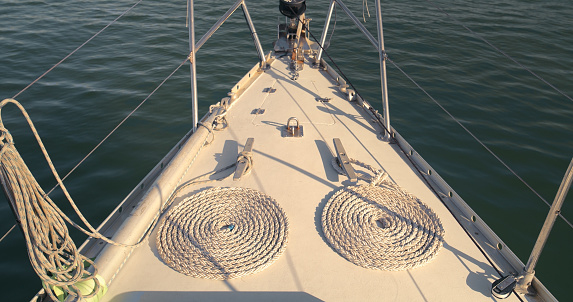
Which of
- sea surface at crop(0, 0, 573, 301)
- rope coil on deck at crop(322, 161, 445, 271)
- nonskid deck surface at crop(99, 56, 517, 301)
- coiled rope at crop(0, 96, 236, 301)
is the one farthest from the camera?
sea surface at crop(0, 0, 573, 301)

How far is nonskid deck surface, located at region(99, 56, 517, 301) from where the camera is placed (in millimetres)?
3189

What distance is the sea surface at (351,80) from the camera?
19.6 feet

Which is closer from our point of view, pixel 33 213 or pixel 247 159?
pixel 33 213

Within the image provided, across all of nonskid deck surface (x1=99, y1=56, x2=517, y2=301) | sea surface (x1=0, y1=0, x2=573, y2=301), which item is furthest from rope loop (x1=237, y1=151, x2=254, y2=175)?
sea surface (x1=0, y1=0, x2=573, y2=301)

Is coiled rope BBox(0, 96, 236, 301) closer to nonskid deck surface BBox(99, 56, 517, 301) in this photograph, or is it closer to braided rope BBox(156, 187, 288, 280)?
nonskid deck surface BBox(99, 56, 517, 301)

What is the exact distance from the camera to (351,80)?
993 cm

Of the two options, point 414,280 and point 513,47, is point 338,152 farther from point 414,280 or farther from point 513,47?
point 513,47

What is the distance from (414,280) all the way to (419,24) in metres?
11.8

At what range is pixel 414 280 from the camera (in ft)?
10.9

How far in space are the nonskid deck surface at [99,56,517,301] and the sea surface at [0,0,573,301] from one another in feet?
6.48

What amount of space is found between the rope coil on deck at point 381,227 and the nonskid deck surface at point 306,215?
0.08m

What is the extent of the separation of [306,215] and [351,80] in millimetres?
6610

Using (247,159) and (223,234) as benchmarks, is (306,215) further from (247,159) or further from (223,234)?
(247,159)

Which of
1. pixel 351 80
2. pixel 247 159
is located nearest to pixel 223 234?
pixel 247 159
